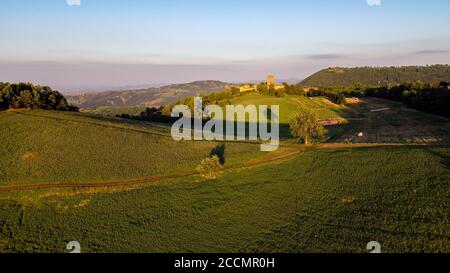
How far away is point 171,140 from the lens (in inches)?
2734

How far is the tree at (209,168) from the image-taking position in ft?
169

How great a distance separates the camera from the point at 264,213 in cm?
4134

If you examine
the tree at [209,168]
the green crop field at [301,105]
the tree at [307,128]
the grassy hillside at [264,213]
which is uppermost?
the green crop field at [301,105]

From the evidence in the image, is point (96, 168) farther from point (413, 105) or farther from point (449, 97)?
point (413, 105)

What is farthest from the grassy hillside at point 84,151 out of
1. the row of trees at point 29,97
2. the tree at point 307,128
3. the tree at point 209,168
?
the tree at point 307,128

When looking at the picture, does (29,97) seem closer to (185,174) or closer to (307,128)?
(185,174)

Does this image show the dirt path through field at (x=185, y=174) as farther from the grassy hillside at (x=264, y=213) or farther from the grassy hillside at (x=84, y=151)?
the grassy hillside at (x=264, y=213)

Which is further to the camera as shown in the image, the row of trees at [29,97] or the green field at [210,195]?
the row of trees at [29,97]

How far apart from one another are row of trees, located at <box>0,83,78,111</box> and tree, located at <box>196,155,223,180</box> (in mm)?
55714

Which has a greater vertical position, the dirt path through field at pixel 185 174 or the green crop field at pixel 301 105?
the green crop field at pixel 301 105

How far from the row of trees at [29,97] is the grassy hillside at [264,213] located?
4372cm

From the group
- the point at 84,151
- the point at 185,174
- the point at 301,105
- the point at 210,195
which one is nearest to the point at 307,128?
the point at 185,174

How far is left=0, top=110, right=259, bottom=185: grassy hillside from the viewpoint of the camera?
51719mm
